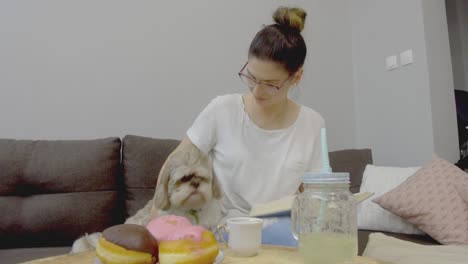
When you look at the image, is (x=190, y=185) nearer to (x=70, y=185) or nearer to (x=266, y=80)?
(x=266, y=80)

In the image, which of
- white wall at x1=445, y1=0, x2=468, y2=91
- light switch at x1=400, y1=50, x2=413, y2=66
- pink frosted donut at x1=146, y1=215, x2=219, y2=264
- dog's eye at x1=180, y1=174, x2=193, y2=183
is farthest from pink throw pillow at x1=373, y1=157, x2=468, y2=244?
white wall at x1=445, y1=0, x2=468, y2=91

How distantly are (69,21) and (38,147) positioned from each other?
0.78 meters

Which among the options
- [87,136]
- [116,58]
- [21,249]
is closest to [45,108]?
[87,136]

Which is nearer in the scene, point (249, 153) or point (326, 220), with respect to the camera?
point (326, 220)

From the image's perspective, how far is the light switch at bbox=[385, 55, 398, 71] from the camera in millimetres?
2477

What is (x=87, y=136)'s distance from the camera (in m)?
2.10

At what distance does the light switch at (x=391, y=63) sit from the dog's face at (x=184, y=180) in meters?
1.67

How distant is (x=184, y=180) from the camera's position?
132 centimetres

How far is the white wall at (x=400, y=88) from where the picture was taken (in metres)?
2.26

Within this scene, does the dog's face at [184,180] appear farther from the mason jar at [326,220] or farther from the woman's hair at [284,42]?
the mason jar at [326,220]

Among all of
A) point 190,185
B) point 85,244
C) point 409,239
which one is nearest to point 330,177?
point 190,185

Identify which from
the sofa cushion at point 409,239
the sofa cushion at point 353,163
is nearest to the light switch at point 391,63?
the sofa cushion at point 353,163

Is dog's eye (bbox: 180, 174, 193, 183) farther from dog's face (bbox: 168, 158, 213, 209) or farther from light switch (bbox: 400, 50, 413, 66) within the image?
light switch (bbox: 400, 50, 413, 66)

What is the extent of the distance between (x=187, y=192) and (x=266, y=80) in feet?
1.56
